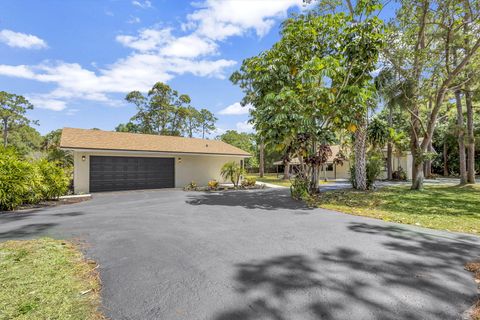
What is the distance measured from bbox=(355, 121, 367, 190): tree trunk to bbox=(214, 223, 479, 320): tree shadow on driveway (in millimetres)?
10257

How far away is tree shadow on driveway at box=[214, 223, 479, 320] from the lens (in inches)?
103

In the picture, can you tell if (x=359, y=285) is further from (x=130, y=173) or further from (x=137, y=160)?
(x=137, y=160)

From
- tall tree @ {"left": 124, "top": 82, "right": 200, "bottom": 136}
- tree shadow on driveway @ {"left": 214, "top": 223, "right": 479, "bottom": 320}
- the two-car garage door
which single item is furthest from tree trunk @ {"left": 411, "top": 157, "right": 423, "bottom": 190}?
tall tree @ {"left": 124, "top": 82, "right": 200, "bottom": 136}

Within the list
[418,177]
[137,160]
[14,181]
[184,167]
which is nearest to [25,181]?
[14,181]

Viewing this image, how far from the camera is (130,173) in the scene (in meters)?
15.4

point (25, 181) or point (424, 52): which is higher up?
point (424, 52)

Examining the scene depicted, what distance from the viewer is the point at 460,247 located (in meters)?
4.72

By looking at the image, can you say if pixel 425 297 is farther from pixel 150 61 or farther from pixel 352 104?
pixel 150 61

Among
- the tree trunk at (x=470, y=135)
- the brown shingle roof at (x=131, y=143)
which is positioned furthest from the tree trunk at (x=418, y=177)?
the brown shingle roof at (x=131, y=143)

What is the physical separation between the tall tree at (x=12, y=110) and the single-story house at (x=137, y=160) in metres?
25.3

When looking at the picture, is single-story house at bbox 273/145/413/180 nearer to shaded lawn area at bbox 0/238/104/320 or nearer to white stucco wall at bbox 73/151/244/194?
white stucco wall at bbox 73/151/244/194

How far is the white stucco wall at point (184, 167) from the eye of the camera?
13.8 metres

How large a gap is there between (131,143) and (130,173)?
2131mm

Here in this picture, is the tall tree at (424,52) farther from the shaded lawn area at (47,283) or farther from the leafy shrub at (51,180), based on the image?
the leafy shrub at (51,180)
